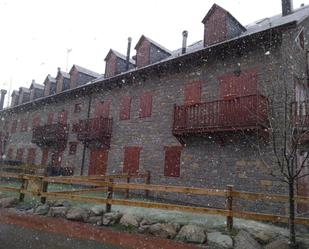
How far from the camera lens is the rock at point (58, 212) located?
9.49 metres

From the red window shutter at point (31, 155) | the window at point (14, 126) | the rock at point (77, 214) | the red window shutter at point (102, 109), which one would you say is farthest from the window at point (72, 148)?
the rock at point (77, 214)

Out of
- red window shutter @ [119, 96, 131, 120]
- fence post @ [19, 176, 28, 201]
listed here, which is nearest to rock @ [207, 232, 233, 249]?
fence post @ [19, 176, 28, 201]

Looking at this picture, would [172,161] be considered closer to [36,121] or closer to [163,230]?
[163,230]

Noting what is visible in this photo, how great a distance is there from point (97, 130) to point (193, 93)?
6.85 m

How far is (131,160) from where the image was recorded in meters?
17.3

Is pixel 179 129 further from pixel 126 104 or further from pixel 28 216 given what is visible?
pixel 28 216

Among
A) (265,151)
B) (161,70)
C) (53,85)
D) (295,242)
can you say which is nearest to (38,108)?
(53,85)

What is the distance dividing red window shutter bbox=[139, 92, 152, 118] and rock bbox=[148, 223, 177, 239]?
31.4ft

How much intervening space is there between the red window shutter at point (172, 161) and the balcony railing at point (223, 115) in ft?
4.38

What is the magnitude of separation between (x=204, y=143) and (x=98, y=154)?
8.11 meters

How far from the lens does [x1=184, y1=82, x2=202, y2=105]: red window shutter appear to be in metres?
14.9

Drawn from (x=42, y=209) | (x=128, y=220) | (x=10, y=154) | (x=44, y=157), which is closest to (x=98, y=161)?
(x=44, y=157)

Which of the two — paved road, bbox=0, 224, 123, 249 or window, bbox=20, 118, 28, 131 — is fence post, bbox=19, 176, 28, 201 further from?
window, bbox=20, 118, 28, 131

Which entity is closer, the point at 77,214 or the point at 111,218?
the point at 111,218
